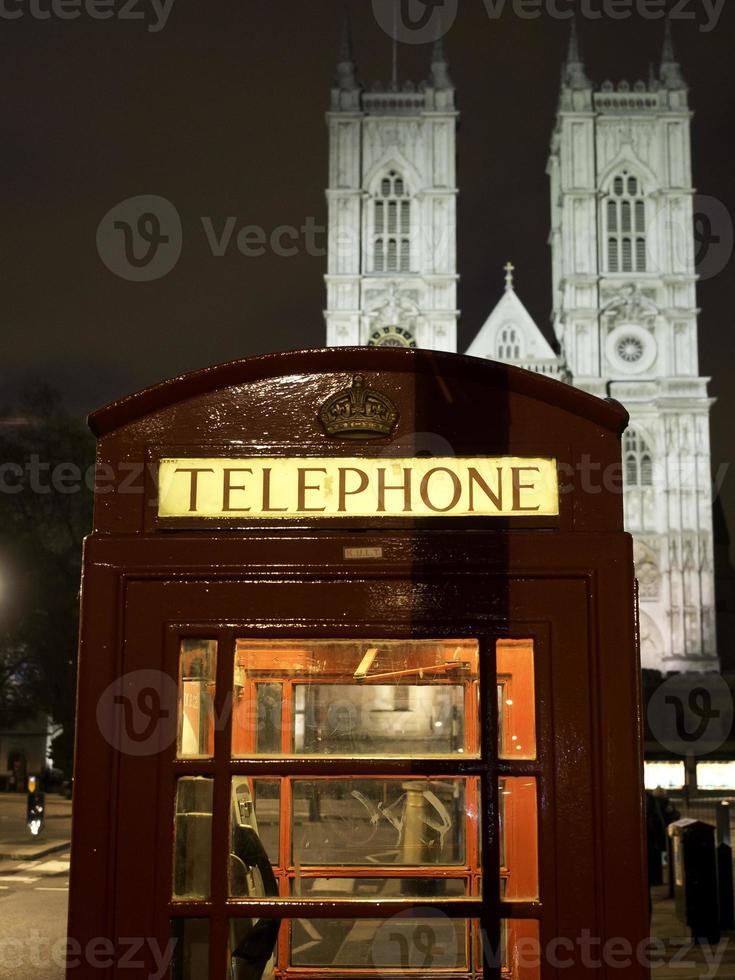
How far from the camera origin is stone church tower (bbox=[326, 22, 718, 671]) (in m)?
41.5

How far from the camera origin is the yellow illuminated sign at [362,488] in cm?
195

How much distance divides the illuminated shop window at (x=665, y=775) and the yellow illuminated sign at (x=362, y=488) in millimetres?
11413

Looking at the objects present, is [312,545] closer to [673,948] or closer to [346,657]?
[346,657]

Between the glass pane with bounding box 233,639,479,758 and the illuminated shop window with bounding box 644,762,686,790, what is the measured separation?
1127 centimetres

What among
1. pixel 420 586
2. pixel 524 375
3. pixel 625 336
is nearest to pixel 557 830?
pixel 420 586

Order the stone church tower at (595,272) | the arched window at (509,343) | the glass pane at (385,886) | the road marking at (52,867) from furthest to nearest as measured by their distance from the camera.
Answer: the arched window at (509,343) → the stone church tower at (595,272) → the road marking at (52,867) → the glass pane at (385,886)

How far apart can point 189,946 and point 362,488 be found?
2.39ft

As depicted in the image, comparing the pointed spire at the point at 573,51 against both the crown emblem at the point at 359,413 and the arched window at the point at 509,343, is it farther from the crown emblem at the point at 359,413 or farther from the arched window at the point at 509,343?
the crown emblem at the point at 359,413

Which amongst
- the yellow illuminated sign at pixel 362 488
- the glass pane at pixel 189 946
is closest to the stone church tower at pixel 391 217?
the yellow illuminated sign at pixel 362 488

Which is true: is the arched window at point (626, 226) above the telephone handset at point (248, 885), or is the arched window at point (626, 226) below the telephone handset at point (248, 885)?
above

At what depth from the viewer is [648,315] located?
42844 millimetres

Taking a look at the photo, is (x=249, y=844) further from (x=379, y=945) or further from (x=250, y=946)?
(x=379, y=945)

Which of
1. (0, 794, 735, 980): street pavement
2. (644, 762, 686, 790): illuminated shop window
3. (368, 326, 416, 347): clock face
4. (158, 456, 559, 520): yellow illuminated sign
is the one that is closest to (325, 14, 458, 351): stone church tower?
(368, 326, 416, 347): clock face

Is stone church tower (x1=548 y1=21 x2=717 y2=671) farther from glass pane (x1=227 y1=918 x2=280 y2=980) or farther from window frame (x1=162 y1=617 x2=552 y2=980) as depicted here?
window frame (x1=162 y1=617 x2=552 y2=980)
